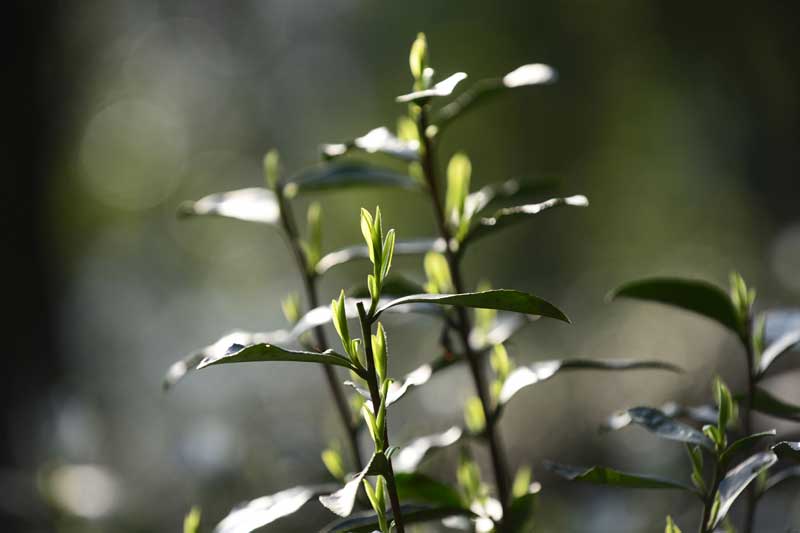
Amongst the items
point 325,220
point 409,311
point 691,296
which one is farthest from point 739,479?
point 325,220

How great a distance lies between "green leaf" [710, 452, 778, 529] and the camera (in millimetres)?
441

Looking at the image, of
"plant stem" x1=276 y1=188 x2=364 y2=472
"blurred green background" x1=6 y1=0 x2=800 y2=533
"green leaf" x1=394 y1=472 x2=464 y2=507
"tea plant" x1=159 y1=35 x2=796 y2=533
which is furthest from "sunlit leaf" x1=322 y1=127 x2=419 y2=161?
"blurred green background" x1=6 y1=0 x2=800 y2=533

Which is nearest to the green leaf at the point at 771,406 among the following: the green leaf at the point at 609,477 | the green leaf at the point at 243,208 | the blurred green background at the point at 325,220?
the green leaf at the point at 609,477

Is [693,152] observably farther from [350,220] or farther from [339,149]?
[339,149]

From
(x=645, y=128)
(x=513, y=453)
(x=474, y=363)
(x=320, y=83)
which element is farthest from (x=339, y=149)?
→ (x=320, y=83)

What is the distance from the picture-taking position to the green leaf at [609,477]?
46 centimetres

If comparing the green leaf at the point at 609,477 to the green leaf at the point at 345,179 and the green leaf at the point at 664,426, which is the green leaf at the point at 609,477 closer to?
the green leaf at the point at 664,426

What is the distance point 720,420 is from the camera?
486mm

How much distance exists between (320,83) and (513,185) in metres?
6.77

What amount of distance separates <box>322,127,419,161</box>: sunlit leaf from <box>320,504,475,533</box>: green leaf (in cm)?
23

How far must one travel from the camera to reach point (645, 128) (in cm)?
536

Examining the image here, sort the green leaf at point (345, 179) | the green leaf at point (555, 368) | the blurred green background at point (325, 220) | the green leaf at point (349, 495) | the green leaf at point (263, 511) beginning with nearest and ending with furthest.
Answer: the green leaf at point (349, 495)
the green leaf at point (263, 511)
the green leaf at point (555, 368)
the green leaf at point (345, 179)
the blurred green background at point (325, 220)

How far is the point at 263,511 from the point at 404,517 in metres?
0.09

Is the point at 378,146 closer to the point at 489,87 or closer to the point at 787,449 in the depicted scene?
the point at 489,87
